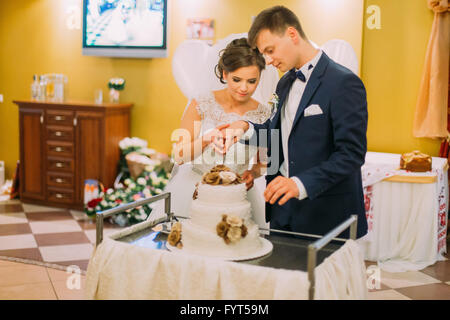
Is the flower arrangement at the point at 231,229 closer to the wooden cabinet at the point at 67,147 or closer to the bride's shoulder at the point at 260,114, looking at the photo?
the bride's shoulder at the point at 260,114

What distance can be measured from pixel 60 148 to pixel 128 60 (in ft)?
3.79

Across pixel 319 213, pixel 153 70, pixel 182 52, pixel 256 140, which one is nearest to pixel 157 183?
pixel 153 70

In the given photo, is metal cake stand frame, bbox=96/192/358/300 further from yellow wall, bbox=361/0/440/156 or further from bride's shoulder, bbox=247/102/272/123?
yellow wall, bbox=361/0/440/156

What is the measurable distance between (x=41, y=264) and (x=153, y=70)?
8.18 ft

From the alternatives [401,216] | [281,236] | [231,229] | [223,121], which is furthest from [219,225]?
[401,216]

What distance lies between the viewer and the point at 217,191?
175 centimetres

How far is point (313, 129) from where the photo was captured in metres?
1.96

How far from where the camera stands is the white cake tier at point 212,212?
5.70ft

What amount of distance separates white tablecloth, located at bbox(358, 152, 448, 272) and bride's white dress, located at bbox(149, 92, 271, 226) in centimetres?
157

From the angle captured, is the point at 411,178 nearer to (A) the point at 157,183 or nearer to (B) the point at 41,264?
(A) the point at 157,183

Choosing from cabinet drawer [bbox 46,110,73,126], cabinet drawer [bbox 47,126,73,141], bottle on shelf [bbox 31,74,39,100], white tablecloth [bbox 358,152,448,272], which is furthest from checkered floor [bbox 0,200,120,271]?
white tablecloth [bbox 358,152,448,272]

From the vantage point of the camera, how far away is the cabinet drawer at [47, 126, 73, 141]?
5484 mm

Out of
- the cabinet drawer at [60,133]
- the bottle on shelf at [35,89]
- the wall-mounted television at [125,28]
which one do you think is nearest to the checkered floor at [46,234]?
the cabinet drawer at [60,133]

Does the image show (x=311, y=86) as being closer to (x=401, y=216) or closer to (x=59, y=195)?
(x=401, y=216)
